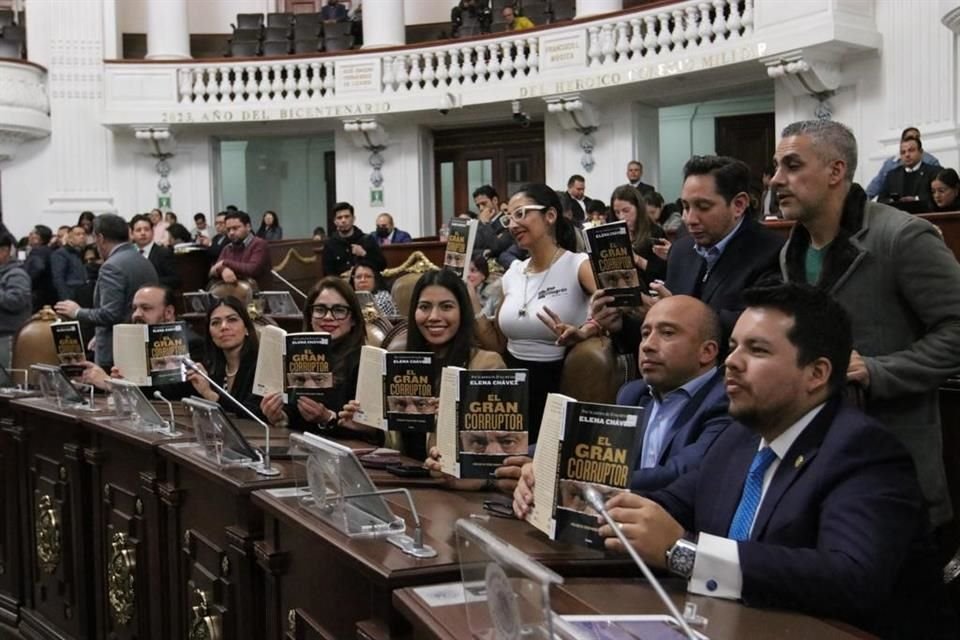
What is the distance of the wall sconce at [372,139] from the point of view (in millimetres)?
12742

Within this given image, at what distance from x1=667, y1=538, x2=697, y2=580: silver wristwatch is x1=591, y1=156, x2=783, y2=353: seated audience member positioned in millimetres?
1004

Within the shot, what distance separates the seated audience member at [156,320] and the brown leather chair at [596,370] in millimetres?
1630

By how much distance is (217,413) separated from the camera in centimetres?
272

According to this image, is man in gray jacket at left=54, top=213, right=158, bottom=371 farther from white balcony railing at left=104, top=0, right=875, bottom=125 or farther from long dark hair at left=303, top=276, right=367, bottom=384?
white balcony railing at left=104, top=0, right=875, bottom=125

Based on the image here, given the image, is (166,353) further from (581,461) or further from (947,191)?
(947,191)

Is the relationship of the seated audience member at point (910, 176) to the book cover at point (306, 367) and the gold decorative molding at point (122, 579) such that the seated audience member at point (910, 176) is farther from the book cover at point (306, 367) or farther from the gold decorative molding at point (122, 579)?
the gold decorative molding at point (122, 579)

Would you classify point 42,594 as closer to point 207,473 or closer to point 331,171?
point 207,473

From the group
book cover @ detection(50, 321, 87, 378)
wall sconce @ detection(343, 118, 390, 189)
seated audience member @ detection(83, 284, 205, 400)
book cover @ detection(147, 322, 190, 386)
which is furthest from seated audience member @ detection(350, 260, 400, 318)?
wall sconce @ detection(343, 118, 390, 189)

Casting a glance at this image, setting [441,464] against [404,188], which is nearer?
[441,464]

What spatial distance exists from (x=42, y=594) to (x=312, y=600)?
2.36 metres

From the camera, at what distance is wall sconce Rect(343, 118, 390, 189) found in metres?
12.7

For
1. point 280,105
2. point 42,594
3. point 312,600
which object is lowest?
point 42,594

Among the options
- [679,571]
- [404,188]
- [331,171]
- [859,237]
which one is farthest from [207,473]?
[331,171]

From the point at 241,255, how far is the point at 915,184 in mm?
4713
